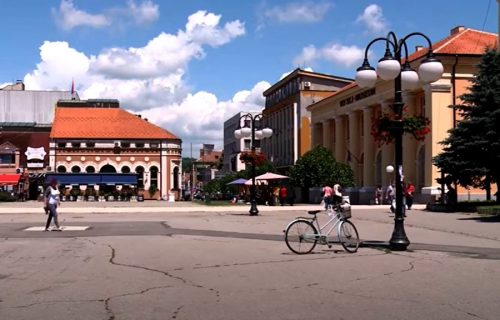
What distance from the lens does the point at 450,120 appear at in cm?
4700

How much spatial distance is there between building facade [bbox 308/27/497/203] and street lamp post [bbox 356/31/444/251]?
56.0ft

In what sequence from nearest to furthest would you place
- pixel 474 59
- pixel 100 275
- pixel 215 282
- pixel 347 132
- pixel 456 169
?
pixel 215 282 < pixel 100 275 < pixel 456 169 < pixel 474 59 < pixel 347 132

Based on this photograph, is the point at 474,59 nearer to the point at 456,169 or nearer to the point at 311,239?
the point at 456,169

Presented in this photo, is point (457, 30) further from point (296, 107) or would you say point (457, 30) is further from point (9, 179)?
point (9, 179)

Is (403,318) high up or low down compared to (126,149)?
down

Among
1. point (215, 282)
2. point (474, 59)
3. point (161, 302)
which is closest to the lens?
point (161, 302)

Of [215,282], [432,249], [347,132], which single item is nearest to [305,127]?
[347,132]

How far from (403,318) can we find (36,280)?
20.0 ft

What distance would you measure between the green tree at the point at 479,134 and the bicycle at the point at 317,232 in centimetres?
1831

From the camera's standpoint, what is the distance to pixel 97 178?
266ft

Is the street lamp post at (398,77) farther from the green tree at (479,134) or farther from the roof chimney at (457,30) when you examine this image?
the roof chimney at (457,30)

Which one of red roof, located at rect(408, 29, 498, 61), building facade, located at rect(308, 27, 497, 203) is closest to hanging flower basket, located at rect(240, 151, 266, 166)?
building facade, located at rect(308, 27, 497, 203)

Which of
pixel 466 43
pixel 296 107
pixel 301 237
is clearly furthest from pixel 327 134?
pixel 301 237

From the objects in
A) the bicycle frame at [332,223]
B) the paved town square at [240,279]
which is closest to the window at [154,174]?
the paved town square at [240,279]
